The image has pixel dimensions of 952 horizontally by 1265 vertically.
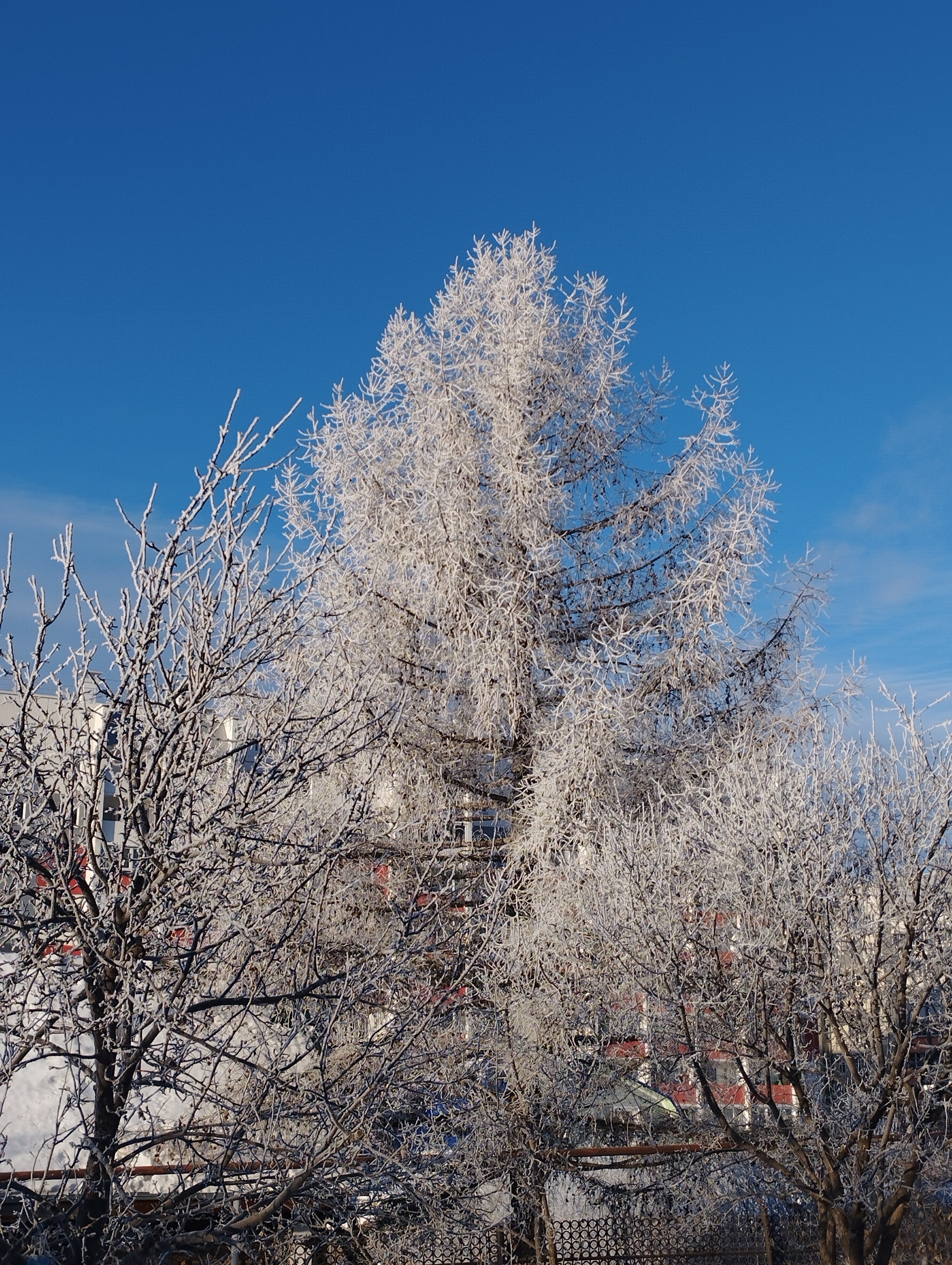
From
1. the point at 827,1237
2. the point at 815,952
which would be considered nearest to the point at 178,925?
the point at 815,952

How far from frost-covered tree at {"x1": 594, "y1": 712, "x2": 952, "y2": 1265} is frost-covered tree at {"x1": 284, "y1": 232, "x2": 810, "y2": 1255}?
0.67 metres

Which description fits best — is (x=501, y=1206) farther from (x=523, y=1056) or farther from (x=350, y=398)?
(x=350, y=398)

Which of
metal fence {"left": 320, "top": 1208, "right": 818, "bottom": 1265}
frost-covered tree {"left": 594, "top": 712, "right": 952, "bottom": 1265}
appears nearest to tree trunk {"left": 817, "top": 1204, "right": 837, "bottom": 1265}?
frost-covered tree {"left": 594, "top": 712, "right": 952, "bottom": 1265}

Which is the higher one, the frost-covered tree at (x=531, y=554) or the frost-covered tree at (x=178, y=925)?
the frost-covered tree at (x=531, y=554)

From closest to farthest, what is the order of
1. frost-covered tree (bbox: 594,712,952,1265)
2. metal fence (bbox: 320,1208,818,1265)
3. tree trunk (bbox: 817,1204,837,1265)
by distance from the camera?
1. frost-covered tree (bbox: 594,712,952,1265)
2. tree trunk (bbox: 817,1204,837,1265)
3. metal fence (bbox: 320,1208,818,1265)

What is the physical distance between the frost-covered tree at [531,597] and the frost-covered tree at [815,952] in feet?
2.20

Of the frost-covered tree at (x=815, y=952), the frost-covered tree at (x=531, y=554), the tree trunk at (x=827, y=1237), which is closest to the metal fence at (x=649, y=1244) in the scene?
the frost-covered tree at (x=815, y=952)

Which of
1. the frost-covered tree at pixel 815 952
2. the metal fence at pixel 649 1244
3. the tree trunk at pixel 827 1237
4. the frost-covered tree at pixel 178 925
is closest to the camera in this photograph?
the frost-covered tree at pixel 178 925

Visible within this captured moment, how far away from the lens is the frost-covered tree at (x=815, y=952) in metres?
7.91

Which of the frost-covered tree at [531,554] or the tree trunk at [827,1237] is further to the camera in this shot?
the frost-covered tree at [531,554]

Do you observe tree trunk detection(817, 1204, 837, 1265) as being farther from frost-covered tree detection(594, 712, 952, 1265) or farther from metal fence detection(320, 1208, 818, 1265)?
metal fence detection(320, 1208, 818, 1265)

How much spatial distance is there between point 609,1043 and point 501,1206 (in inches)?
58.7

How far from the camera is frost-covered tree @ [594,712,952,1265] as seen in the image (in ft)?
26.0

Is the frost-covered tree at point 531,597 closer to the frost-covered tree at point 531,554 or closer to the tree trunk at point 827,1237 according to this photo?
the frost-covered tree at point 531,554
